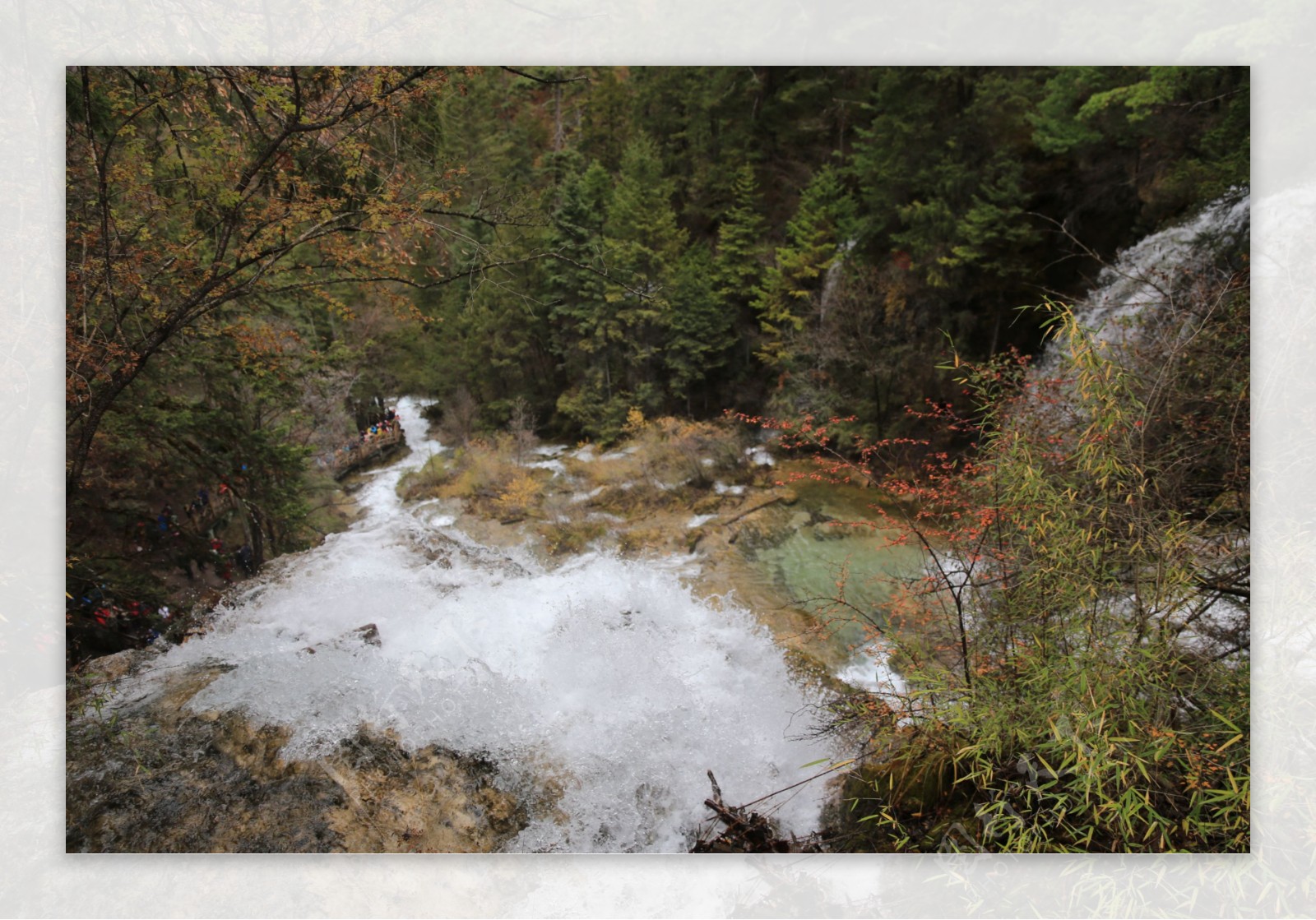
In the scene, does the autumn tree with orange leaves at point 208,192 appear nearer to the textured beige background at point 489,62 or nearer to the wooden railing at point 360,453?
the textured beige background at point 489,62

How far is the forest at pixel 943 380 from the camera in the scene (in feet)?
5.59

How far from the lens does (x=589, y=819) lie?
7.61ft

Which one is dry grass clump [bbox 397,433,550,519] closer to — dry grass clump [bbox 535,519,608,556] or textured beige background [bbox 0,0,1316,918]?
dry grass clump [bbox 535,519,608,556]

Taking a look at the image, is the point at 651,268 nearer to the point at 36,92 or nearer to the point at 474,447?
the point at 474,447

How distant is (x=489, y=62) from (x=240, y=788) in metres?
3.02

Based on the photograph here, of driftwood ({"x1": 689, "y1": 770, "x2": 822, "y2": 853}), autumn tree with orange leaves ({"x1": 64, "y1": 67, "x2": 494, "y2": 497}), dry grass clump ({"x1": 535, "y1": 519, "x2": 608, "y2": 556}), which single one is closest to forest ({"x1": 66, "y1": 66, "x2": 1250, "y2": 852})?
autumn tree with orange leaves ({"x1": 64, "y1": 67, "x2": 494, "y2": 497})

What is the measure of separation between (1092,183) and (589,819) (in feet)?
20.4

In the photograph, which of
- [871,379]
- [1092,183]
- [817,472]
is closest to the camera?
[1092,183]

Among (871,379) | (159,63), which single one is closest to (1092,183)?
(871,379)

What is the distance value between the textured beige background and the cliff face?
6cm

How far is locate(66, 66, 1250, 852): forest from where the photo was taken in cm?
171

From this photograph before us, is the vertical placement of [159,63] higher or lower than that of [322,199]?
higher

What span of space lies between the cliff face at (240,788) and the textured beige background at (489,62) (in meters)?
0.06

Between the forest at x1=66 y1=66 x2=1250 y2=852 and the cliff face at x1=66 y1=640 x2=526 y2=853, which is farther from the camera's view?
the cliff face at x1=66 y1=640 x2=526 y2=853
